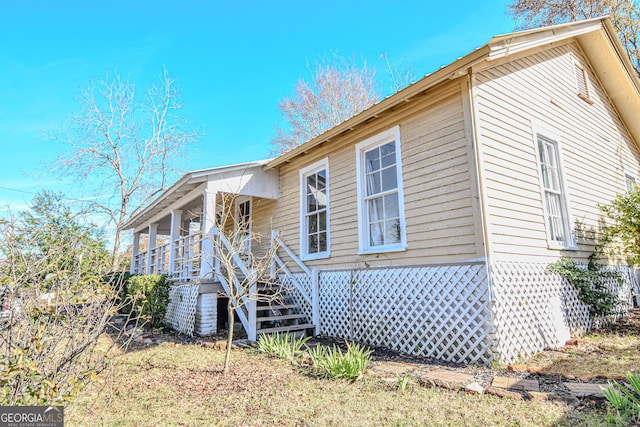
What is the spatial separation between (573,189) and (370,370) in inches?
223

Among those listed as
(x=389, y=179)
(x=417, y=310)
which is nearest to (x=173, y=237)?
(x=389, y=179)

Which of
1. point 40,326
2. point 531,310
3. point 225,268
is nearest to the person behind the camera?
point 40,326

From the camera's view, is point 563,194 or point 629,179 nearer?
point 563,194

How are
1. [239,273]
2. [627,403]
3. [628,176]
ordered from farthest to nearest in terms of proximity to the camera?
[239,273] → [628,176] → [627,403]

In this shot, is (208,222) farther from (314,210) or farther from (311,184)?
(311,184)

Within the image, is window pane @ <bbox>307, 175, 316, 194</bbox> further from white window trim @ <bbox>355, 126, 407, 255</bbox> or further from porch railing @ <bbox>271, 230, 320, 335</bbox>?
white window trim @ <bbox>355, 126, 407, 255</bbox>

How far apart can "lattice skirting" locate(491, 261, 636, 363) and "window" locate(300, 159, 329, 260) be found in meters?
3.64

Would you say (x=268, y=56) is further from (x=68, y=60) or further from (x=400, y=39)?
(x=68, y=60)

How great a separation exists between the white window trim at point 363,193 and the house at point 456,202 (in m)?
0.03

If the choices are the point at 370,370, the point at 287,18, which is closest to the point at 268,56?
the point at 287,18

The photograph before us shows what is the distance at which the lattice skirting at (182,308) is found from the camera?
7742mm

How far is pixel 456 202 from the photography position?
5234 mm

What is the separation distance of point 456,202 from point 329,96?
52.6 feet

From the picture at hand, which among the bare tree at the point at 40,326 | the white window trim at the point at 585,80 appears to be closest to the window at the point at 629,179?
the white window trim at the point at 585,80
